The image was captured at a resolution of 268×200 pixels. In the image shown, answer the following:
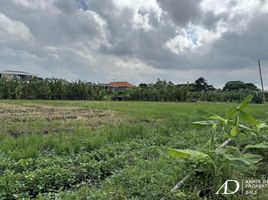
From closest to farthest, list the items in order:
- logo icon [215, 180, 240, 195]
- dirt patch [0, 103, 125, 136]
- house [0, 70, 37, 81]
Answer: logo icon [215, 180, 240, 195] < dirt patch [0, 103, 125, 136] < house [0, 70, 37, 81]

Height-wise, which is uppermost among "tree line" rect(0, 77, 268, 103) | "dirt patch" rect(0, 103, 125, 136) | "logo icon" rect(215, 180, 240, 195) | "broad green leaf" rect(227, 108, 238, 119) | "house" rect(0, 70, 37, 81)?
"house" rect(0, 70, 37, 81)

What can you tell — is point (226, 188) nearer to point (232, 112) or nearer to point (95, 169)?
point (232, 112)

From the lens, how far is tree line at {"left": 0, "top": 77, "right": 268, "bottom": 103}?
83.3ft

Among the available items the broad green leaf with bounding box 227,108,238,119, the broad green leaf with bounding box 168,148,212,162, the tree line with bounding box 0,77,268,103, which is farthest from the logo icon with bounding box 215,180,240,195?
the tree line with bounding box 0,77,268,103

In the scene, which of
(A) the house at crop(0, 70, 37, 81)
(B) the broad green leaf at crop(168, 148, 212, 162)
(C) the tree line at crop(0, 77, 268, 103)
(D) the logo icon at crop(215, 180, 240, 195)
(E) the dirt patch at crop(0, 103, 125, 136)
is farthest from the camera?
(A) the house at crop(0, 70, 37, 81)

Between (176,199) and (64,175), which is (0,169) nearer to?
(64,175)

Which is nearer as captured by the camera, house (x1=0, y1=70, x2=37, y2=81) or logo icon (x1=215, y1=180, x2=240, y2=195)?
logo icon (x1=215, y1=180, x2=240, y2=195)

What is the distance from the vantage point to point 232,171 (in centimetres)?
289

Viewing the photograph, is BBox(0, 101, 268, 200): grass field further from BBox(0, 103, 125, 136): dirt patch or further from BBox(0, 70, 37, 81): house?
BBox(0, 70, 37, 81): house

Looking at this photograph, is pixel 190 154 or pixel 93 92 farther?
pixel 93 92

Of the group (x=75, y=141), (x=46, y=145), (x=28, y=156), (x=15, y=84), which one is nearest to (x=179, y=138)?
(x=75, y=141)

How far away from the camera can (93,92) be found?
29328 mm

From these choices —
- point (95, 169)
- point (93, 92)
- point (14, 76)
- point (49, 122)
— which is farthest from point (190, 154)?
point (14, 76)

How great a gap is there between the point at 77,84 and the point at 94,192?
26959mm
